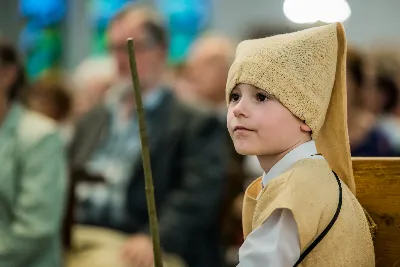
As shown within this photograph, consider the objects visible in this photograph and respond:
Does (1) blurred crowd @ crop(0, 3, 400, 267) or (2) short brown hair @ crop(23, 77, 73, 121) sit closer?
(1) blurred crowd @ crop(0, 3, 400, 267)

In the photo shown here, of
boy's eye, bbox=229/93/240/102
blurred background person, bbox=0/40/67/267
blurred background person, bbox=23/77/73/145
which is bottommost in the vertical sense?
blurred background person, bbox=23/77/73/145

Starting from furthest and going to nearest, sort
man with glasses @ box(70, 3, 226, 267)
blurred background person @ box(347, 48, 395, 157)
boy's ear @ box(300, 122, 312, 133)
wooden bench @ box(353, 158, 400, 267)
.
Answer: man with glasses @ box(70, 3, 226, 267) → blurred background person @ box(347, 48, 395, 157) → wooden bench @ box(353, 158, 400, 267) → boy's ear @ box(300, 122, 312, 133)

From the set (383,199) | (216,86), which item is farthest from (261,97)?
(216,86)

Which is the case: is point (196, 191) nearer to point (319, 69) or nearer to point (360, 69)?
point (360, 69)

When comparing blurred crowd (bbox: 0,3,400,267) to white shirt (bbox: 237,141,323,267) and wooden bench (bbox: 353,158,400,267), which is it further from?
white shirt (bbox: 237,141,323,267)

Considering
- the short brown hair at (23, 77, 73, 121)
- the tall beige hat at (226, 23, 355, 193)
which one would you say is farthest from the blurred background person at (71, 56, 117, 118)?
the tall beige hat at (226, 23, 355, 193)

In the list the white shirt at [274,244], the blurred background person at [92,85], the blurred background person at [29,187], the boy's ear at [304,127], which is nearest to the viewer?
the white shirt at [274,244]

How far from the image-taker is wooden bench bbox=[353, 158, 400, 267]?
1393 mm

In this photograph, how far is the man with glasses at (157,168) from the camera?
281 cm

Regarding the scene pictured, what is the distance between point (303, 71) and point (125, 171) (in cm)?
167

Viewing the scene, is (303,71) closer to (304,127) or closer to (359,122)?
(304,127)

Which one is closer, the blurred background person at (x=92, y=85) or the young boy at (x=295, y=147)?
the young boy at (x=295, y=147)

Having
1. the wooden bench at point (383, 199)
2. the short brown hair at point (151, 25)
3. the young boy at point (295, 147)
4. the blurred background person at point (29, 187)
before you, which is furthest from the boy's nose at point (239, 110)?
the short brown hair at point (151, 25)

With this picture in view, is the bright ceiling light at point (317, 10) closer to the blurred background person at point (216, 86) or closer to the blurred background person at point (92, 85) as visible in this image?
Result: the blurred background person at point (92, 85)
